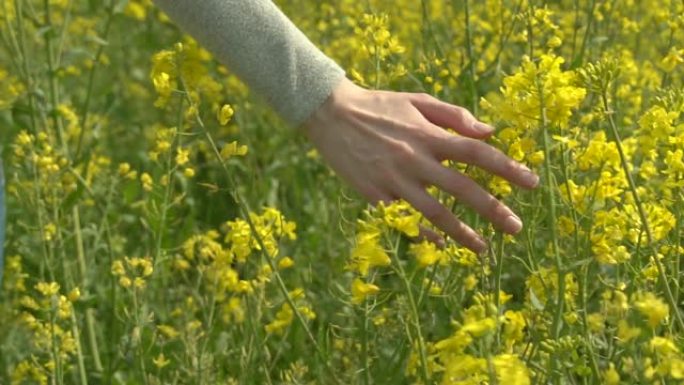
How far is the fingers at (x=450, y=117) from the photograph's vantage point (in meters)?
1.89

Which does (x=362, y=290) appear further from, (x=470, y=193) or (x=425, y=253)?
(x=470, y=193)

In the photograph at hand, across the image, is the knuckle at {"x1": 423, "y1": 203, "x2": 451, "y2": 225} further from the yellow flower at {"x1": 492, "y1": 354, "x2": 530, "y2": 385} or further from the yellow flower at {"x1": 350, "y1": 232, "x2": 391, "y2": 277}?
the yellow flower at {"x1": 492, "y1": 354, "x2": 530, "y2": 385}

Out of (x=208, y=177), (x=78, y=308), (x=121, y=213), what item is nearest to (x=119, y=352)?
(x=78, y=308)

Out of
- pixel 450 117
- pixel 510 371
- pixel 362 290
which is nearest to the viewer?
pixel 510 371

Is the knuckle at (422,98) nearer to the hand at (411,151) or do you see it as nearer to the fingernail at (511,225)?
the hand at (411,151)

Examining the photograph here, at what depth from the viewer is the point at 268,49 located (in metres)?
1.96

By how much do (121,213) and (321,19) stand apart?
1331mm

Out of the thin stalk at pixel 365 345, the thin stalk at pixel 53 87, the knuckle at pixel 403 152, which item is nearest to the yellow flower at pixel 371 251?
the knuckle at pixel 403 152

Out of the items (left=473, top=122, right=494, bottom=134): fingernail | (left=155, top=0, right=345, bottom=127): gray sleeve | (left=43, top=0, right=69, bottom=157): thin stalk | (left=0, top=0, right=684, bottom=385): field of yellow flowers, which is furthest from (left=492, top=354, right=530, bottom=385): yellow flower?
(left=43, top=0, right=69, bottom=157): thin stalk

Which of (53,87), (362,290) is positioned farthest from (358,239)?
(53,87)

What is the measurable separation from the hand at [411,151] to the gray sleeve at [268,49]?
3cm

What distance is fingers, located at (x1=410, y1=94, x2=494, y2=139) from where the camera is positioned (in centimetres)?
189

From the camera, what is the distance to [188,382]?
108 inches

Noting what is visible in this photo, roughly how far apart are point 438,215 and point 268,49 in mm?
330
